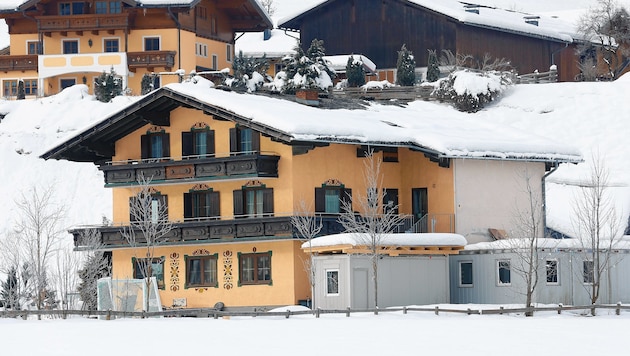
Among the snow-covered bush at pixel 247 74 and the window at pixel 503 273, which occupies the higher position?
the snow-covered bush at pixel 247 74

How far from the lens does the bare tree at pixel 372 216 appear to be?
179ft

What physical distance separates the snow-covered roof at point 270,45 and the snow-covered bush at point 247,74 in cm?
428

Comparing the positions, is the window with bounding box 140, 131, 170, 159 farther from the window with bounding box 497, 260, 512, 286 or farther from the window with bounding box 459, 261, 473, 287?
the window with bounding box 497, 260, 512, 286

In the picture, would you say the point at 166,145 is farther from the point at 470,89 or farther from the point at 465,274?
the point at 470,89

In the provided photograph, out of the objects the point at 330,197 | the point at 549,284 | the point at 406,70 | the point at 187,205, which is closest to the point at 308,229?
the point at 330,197

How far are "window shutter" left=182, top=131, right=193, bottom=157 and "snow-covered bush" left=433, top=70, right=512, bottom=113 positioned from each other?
25.7 metres

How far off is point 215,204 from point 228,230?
85.8 inches

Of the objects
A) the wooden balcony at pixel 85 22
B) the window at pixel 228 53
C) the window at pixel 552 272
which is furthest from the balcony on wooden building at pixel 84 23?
the window at pixel 552 272

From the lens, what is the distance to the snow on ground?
36.9 metres

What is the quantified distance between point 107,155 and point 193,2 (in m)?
32.1

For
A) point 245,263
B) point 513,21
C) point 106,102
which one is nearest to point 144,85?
point 106,102

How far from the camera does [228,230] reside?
59344 mm

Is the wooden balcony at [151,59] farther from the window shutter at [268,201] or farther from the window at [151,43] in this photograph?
the window shutter at [268,201]

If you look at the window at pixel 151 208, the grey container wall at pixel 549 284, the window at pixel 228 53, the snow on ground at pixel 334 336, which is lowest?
the snow on ground at pixel 334 336
